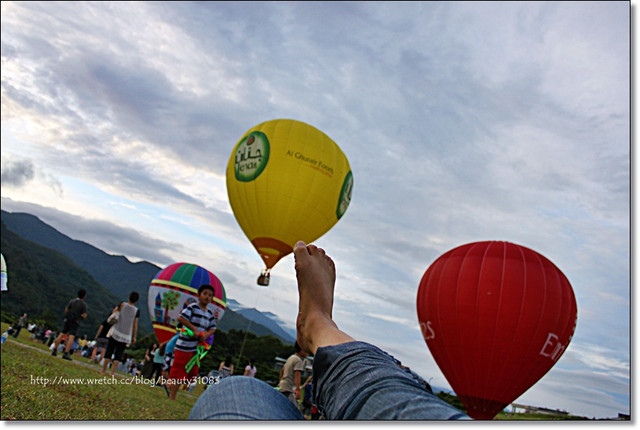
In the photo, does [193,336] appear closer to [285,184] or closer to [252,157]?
[285,184]

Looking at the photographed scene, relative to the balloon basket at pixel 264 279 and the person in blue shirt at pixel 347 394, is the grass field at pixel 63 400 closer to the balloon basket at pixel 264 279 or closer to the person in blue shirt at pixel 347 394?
the person in blue shirt at pixel 347 394

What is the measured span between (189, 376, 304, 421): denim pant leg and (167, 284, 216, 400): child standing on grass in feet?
14.4

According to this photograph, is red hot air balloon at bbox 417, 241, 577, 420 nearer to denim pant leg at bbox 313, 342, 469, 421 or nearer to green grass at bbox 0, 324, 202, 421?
green grass at bbox 0, 324, 202, 421

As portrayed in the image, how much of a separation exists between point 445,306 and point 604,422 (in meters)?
9.00

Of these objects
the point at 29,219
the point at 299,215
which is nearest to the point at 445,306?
the point at 299,215

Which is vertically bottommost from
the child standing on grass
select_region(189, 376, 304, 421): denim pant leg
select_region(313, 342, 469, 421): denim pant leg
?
the child standing on grass

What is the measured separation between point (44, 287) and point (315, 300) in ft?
216

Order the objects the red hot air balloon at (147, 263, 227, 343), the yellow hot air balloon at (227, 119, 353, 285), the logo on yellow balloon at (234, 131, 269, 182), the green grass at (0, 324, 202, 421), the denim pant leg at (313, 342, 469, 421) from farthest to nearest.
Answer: the red hot air balloon at (147, 263, 227, 343), the logo on yellow balloon at (234, 131, 269, 182), the yellow hot air balloon at (227, 119, 353, 285), the green grass at (0, 324, 202, 421), the denim pant leg at (313, 342, 469, 421)

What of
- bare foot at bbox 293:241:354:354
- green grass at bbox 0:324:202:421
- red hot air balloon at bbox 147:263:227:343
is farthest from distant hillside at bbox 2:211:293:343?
bare foot at bbox 293:241:354:354

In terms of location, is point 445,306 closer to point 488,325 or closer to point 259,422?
point 488,325

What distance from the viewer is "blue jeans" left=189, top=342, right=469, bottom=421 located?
2.96ft

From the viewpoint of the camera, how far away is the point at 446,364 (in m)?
11.3

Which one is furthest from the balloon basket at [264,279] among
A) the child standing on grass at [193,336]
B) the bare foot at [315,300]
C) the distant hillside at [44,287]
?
the distant hillside at [44,287]

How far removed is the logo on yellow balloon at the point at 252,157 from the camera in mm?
11898
